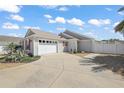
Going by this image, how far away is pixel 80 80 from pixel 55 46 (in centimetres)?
1634

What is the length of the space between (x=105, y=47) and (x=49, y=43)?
32.0ft

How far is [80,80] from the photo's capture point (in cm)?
888

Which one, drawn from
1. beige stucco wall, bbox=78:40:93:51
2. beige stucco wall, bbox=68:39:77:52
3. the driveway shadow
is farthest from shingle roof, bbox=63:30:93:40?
the driveway shadow

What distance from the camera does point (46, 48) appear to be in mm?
22734

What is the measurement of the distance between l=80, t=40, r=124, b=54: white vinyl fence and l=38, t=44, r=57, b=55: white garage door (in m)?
7.54

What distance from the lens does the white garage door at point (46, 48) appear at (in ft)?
70.7

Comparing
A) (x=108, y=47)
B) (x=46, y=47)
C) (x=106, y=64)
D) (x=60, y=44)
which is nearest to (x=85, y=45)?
(x=108, y=47)

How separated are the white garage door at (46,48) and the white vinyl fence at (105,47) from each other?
297 inches

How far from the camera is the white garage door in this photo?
2156 centimetres

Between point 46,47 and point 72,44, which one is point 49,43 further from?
point 72,44

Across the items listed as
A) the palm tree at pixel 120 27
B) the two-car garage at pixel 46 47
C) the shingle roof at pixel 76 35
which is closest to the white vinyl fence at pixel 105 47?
the shingle roof at pixel 76 35
